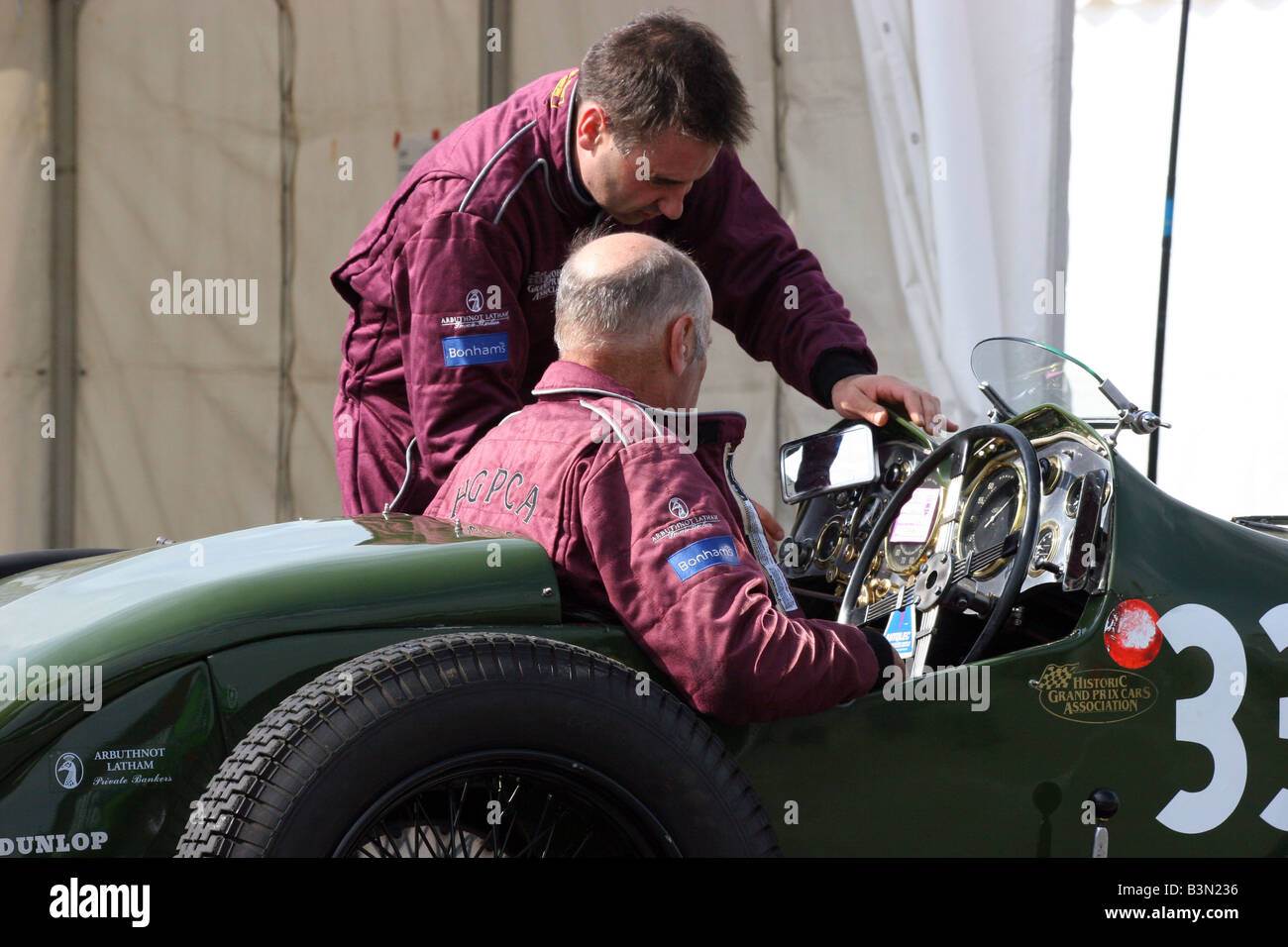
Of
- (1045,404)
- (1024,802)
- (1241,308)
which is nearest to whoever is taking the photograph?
(1024,802)

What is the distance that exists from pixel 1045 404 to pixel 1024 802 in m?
0.68

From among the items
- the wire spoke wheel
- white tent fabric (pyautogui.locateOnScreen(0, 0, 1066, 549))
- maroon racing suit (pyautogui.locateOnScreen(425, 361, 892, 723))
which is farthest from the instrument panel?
white tent fabric (pyautogui.locateOnScreen(0, 0, 1066, 549))

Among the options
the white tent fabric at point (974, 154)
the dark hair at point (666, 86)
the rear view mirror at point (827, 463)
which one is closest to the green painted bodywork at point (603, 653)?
the rear view mirror at point (827, 463)

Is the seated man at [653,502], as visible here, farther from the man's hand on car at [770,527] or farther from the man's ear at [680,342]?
the man's hand on car at [770,527]

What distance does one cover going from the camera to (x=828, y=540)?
264 centimetres

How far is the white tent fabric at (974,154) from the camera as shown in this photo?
482 centimetres

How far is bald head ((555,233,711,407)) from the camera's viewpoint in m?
1.93

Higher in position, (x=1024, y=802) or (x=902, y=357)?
(x=902, y=357)

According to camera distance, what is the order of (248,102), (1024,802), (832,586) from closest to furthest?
(1024,802) < (832,586) < (248,102)

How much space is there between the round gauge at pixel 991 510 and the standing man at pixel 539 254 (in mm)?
243
